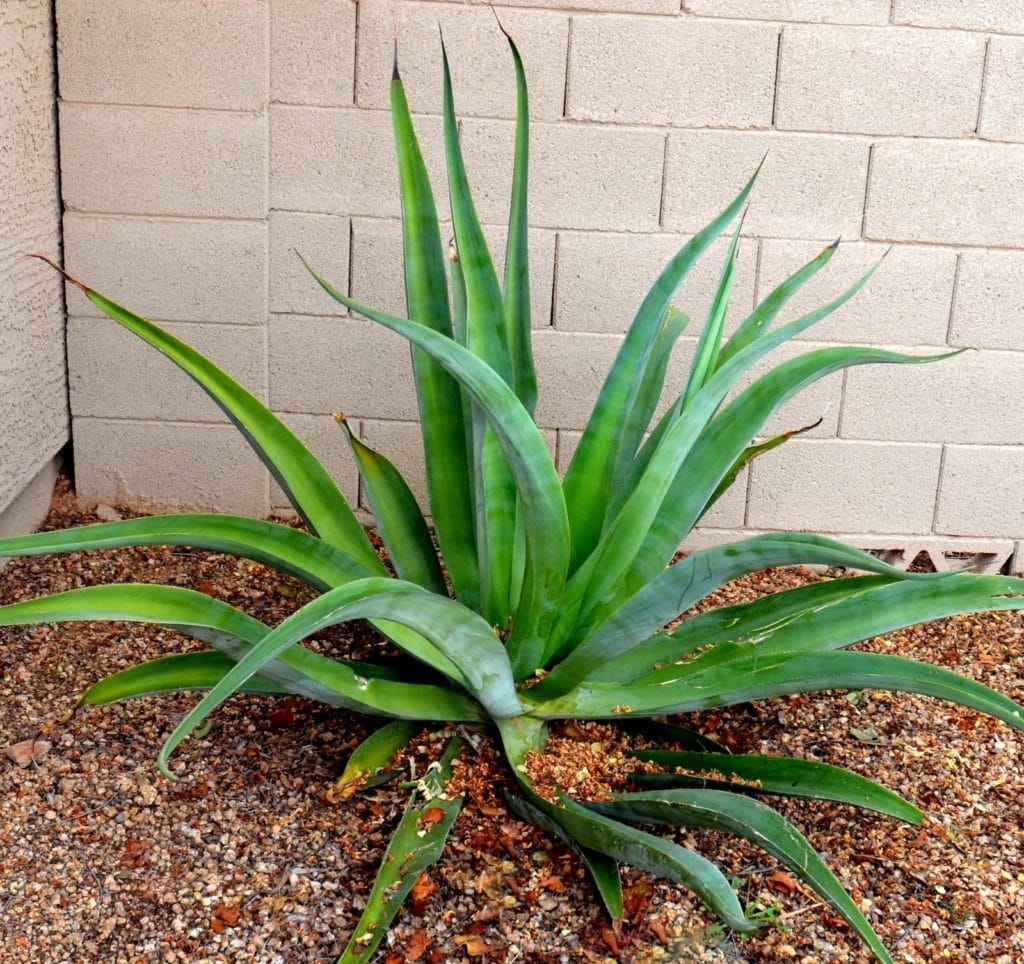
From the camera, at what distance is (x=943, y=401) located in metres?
2.76

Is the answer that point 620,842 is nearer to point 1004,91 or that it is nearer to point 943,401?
point 943,401

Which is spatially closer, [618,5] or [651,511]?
[651,511]

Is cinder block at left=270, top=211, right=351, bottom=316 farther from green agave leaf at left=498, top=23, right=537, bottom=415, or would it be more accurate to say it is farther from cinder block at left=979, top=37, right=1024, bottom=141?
cinder block at left=979, top=37, right=1024, bottom=141

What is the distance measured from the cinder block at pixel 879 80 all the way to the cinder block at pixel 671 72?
0.19 ft

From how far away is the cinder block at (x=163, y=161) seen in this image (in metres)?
2.53

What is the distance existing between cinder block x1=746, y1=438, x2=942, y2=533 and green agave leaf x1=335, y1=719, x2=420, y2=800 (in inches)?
47.6

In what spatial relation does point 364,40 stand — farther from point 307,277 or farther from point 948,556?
point 948,556

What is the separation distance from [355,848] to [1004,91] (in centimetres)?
204

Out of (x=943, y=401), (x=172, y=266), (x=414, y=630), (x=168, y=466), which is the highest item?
(x=172, y=266)

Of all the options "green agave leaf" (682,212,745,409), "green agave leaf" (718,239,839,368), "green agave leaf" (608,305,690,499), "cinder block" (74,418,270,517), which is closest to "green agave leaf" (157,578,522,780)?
"green agave leaf" (608,305,690,499)

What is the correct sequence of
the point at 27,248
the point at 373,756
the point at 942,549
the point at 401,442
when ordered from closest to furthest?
the point at 373,756 < the point at 27,248 < the point at 401,442 < the point at 942,549

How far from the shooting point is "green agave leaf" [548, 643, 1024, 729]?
1.63 meters

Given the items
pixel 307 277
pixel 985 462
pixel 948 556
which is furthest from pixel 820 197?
pixel 307 277

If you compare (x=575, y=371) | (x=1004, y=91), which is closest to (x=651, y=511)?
(x=575, y=371)
